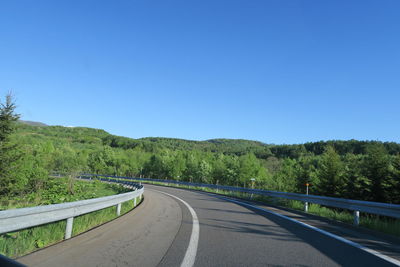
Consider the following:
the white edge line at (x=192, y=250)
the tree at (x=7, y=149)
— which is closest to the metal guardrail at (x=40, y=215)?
the white edge line at (x=192, y=250)

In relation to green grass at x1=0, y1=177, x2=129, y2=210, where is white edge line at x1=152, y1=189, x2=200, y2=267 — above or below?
above

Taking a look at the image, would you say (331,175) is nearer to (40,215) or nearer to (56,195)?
(56,195)

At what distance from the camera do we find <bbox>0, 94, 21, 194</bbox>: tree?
1069 inches

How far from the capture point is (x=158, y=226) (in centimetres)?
779

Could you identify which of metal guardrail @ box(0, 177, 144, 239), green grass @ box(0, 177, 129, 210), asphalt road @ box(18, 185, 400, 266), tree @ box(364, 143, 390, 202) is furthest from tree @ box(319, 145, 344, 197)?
metal guardrail @ box(0, 177, 144, 239)

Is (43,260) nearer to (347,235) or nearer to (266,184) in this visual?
(347,235)

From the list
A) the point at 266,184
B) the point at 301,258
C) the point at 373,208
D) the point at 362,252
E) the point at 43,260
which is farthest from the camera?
the point at 266,184

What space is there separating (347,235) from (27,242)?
23.6ft

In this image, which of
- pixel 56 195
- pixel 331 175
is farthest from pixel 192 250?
pixel 331 175

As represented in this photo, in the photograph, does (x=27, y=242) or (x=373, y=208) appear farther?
(x=373, y=208)

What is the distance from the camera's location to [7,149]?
2853 cm

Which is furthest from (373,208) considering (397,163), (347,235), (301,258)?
(397,163)

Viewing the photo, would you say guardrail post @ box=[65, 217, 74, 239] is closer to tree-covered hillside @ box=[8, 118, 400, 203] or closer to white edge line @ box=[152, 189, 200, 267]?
white edge line @ box=[152, 189, 200, 267]

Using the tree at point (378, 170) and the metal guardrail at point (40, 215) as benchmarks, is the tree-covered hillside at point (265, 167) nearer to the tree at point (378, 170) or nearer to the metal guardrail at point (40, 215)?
the tree at point (378, 170)
